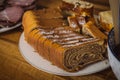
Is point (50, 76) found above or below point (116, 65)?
below

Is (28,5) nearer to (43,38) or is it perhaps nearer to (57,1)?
(57,1)

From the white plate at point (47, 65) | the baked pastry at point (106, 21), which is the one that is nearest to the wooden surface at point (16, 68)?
the white plate at point (47, 65)

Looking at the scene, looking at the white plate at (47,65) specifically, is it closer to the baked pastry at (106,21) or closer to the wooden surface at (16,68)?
the wooden surface at (16,68)

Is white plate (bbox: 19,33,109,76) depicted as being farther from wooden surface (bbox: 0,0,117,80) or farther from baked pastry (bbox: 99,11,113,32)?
baked pastry (bbox: 99,11,113,32)

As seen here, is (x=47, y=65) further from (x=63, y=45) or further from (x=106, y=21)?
(x=106, y=21)

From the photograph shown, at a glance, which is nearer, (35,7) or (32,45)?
(32,45)

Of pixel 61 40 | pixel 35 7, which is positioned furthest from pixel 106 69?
pixel 35 7

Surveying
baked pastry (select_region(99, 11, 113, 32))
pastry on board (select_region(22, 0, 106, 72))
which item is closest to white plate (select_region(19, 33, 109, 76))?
pastry on board (select_region(22, 0, 106, 72))
